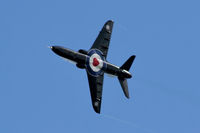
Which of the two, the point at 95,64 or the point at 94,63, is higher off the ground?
the point at 94,63

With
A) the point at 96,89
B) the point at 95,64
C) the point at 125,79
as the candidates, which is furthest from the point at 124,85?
the point at 95,64

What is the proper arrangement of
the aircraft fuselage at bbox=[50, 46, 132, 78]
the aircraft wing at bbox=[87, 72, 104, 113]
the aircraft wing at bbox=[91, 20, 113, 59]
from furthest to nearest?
the aircraft wing at bbox=[91, 20, 113, 59], the aircraft wing at bbox=[87, 72, 104, 113], the aircraft fuselage at bbox=[50, 46, 132, 78]

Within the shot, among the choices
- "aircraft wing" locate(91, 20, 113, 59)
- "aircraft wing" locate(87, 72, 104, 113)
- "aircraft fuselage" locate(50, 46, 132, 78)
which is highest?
"aircraft wing" locate(91, 20, 113, 59)

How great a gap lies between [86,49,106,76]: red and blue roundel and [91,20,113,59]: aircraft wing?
2405 mm

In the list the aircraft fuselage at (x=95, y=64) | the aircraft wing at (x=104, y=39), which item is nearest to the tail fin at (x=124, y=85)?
the aircraft fuselage at (x=95, y=64)

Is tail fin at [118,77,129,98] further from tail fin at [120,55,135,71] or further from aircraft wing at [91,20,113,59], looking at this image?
aircraft wing at [91,20,113,59]

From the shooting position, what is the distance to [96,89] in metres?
145

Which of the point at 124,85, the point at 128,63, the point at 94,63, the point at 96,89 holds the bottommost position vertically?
the point at 96,89

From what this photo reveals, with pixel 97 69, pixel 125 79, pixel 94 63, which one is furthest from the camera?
pixel 125 79

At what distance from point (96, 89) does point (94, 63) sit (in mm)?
6732

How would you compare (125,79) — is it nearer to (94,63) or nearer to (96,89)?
(96,89)

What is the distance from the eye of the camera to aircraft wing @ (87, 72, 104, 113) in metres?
143

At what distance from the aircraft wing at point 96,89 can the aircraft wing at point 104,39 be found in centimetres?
698

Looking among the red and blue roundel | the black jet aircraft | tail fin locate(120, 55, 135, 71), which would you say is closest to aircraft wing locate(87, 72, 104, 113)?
the black jet aircraft
